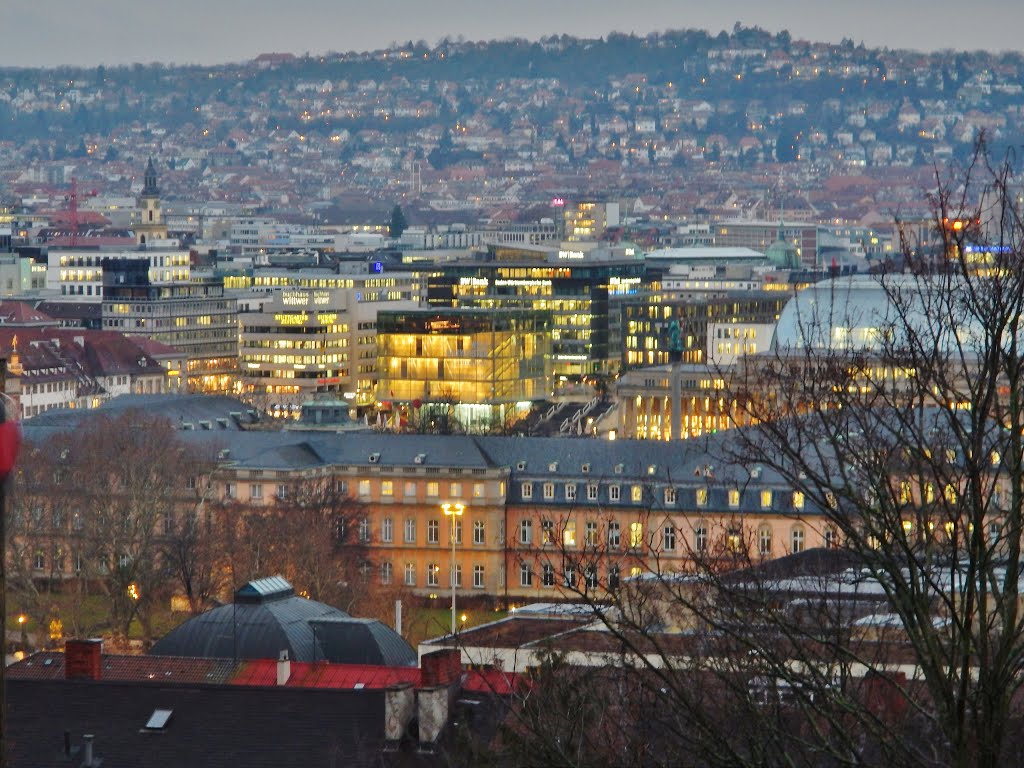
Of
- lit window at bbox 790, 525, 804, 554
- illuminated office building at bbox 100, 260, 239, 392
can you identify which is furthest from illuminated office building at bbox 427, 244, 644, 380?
lit window at bbox 790, 525, 804, 554

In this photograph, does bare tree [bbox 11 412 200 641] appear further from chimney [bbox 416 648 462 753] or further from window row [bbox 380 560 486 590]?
chimney [bbox 416 648 462 753]

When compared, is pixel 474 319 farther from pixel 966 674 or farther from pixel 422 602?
pixel 966 674

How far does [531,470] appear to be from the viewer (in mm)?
73062

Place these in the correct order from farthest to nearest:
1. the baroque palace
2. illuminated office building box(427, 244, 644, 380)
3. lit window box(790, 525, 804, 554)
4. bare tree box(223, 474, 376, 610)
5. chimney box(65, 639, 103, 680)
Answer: illuminated office building box(427, 244, 644, 380), the baroque palace, lit window box(790, 525, 804, 554), bare tree box(223, 474, 376, 610), chimney box(65, 639, 103, 680)

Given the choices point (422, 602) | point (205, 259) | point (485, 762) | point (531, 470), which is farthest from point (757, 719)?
point (205, 259)

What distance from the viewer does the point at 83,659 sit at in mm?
38125

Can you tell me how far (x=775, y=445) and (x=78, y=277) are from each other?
146155mm

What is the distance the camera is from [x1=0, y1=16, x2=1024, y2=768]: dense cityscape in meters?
17.4

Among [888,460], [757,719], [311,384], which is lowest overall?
[311,384]

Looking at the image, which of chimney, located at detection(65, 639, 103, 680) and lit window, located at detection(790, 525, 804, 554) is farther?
lit window, located at detection(790, 525, 804, 554)

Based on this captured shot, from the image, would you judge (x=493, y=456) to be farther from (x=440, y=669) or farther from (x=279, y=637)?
(x=440, y=669)

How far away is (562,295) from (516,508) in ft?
240

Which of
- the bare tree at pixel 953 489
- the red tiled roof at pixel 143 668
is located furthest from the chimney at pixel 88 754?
the bare tree at pixel 953 489

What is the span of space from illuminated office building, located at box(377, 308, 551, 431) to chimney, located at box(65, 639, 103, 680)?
240 feet
